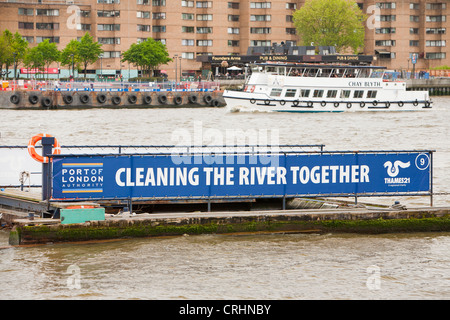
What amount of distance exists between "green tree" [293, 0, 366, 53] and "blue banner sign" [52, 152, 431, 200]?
106730 millimetres

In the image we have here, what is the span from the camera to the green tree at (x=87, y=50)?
10525 cm

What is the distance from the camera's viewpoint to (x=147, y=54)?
10819cm

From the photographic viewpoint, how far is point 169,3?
11956 centimetres

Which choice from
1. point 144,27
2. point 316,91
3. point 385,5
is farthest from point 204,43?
point 316,91

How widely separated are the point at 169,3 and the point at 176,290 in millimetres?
109247

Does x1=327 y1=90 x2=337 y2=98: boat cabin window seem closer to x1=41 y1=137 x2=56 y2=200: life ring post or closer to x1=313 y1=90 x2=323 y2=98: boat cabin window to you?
x1=313 y1=90 x2=323 y2=98: boat cabin window

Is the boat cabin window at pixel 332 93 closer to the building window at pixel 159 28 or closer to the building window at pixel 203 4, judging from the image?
the building window at pixel 159 28

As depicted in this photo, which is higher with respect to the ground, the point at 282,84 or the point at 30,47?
the point at 30,47

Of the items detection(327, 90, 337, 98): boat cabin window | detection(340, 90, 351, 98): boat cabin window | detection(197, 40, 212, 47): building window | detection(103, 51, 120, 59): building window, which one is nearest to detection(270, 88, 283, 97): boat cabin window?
detection(327, 90, 337, 98): boat cabin window

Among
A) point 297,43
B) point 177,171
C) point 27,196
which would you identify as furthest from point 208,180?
point 297,43

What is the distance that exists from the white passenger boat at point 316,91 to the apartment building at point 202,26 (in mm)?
44083

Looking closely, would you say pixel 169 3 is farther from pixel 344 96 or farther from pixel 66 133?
pixel 66 133

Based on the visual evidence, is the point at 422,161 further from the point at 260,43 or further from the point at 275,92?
the point at 260,43
